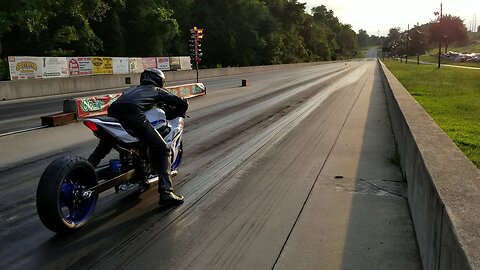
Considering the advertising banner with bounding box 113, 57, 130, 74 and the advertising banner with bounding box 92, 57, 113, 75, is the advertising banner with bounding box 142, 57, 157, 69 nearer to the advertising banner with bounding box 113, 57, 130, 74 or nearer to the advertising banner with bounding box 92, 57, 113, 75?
the advertising banner with bounding box 113, 57, 130, 74

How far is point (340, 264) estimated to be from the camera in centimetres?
429

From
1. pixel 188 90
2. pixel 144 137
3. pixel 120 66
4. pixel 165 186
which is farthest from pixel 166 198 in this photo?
pixel 120 66

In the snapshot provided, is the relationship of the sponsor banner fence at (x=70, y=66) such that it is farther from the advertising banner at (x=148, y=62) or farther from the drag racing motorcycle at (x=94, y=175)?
the drag racing motorcycle at (x=94, y=175)

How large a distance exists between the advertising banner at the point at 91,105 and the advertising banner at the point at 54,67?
1373 centimetres

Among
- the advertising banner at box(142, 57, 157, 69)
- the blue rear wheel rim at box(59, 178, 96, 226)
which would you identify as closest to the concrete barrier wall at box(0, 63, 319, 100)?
the advertising banner at box(142, 57, 157, 69)

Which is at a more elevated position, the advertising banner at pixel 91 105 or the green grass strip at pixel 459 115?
the advertising banner at pixel 91 105

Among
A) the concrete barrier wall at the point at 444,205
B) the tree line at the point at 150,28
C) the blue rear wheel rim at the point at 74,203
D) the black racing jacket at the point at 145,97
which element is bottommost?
the blue rear wheel rim at the point at 74,203

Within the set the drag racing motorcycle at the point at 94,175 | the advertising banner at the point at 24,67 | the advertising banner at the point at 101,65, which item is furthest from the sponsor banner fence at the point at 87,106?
the advertising banner at the point at 101,65

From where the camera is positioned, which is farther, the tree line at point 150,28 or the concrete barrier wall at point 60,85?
the tree line at point 150,28

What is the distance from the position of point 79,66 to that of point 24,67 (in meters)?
5.56

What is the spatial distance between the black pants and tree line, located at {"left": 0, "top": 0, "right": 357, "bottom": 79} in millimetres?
32126

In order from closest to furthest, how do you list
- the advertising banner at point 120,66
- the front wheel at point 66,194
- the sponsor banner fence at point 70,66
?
the front wheel at point 66,194 < the sponsor banner fence at point 70,66 < the advertising banner at point 120,66

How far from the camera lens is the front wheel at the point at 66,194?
466cm

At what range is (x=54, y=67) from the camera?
28.2 m
